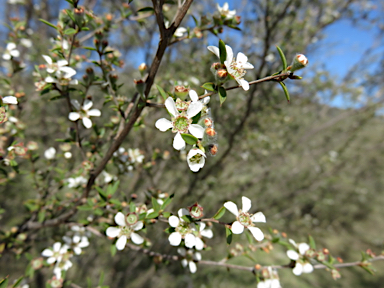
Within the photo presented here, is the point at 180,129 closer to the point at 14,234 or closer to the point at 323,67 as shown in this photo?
the point at 14,234

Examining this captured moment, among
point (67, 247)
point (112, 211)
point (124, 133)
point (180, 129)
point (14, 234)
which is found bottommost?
point (14, 234)

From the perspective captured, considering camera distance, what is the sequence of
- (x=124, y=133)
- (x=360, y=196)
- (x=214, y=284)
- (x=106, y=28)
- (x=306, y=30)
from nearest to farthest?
(x=124, y=133)
(x=106, y=28)
(x=306, y=30)
(x=214, y=284)
(x=360, y=196)

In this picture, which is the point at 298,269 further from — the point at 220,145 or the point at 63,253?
the point at 220,145

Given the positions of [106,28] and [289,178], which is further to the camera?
[289,178]

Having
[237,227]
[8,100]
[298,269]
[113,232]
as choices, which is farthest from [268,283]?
[8,100]

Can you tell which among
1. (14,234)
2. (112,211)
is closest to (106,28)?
(112,211)
